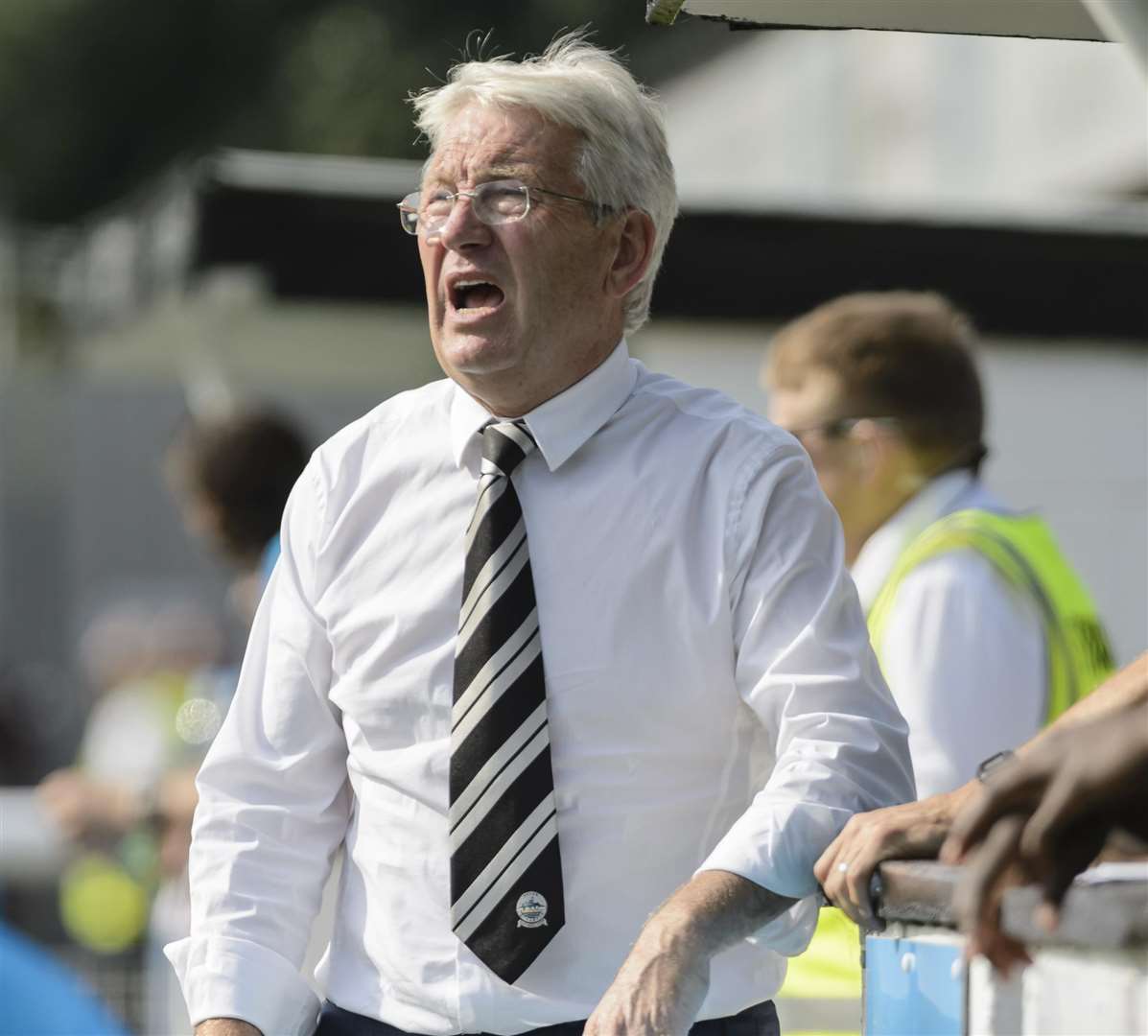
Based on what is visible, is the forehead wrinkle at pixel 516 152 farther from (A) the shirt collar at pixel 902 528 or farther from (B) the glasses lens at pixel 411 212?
(A) the shirt collar at pixel 902 528

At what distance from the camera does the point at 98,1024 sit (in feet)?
14.4

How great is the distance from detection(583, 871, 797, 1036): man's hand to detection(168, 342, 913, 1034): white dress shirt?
0.05 m

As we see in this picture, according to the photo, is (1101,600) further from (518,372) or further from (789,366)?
(518,372)

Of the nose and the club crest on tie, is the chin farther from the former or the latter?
the club crest on tie

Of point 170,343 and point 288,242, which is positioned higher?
point 288,242

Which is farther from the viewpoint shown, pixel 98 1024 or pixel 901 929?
pixel 98 1024

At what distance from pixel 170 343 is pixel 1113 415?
13.7ft

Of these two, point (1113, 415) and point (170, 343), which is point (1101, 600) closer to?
point (1113, 415)

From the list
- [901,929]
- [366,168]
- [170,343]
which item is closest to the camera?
[901,929]

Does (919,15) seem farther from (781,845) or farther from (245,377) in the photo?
(245,377)

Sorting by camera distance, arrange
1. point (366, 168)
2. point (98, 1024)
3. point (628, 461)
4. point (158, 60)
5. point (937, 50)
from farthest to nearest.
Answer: point (158, 60)
point (937, 50)
point (366, 168)
point (98, 1024)
point (628, 461)

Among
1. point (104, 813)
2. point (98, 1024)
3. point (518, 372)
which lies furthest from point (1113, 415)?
point (518, 372)

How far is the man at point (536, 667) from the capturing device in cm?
264

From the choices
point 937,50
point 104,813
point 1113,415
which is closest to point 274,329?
point 104,813
